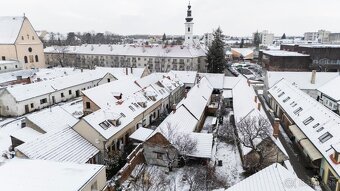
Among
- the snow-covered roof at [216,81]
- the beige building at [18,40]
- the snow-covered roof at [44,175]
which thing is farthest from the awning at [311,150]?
the beige building at [18,40]

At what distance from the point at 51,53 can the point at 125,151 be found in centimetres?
8269

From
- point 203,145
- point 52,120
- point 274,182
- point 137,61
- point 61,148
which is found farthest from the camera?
point 137,61

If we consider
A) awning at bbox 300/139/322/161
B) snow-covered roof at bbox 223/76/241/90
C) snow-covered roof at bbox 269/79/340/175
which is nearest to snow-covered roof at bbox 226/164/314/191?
snow-covered roof at bbox 269/79/340/175

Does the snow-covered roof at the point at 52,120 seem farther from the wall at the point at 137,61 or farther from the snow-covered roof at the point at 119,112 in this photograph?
the wall at the point at 137,61

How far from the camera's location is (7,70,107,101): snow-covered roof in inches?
1750

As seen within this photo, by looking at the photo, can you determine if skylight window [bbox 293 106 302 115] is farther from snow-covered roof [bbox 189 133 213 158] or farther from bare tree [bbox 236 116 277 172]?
snow-covered roof [bbox 189 133 213 158]

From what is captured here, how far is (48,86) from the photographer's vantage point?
50000 millimetres

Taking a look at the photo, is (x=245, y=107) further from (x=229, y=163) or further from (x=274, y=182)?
(x=274, y=182)

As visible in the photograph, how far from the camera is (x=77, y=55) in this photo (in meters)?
99.4

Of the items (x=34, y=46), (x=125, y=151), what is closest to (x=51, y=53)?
(x=34, y=46)

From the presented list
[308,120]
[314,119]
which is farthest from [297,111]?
[314,119]

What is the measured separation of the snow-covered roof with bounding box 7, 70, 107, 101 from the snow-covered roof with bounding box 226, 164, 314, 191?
38.9m

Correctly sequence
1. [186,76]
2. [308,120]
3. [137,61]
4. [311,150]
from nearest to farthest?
1. [311,150]
2. [308,120]
3. [186,76]
4. [137,61]

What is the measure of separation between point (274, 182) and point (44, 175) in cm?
1460
